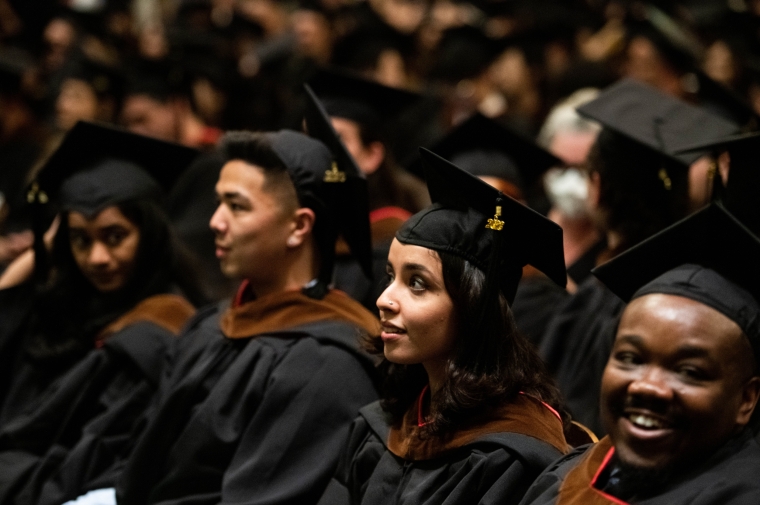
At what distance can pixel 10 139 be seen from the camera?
683 cm

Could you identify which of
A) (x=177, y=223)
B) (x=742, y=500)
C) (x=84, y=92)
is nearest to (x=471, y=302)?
(x=742, y=500)

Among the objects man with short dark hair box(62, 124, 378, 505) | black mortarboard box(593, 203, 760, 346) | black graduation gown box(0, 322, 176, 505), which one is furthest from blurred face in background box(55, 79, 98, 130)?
black mortarboard box(593, 203, 760, 346)

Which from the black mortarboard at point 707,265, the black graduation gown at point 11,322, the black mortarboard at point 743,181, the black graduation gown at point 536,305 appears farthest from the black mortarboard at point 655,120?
the black graduation gown at point 11,322

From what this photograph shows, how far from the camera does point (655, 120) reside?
12.1ft

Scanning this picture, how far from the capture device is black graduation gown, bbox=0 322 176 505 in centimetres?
358

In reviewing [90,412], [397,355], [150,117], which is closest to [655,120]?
[397,355]

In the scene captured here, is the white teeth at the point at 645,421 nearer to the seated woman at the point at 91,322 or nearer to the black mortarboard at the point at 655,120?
the black mortarboard at the point at 655,120

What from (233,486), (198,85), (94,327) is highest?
(198,85)

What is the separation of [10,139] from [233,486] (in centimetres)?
459

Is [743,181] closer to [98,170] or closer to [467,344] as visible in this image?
[467,344]

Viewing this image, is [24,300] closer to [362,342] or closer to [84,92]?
[362,342]

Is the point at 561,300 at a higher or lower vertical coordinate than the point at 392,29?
Result: lower

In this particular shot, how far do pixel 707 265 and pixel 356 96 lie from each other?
2.87 m

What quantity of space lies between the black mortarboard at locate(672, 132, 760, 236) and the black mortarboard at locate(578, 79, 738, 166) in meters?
0.33
